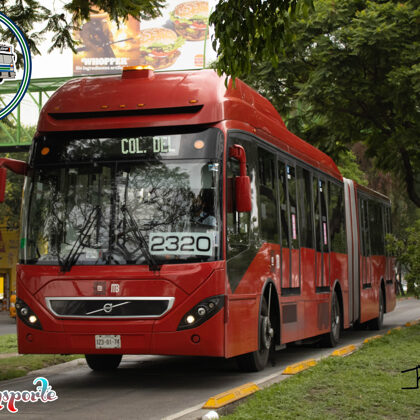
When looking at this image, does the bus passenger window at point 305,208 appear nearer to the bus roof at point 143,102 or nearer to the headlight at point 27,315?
the bus roof at point 143,102

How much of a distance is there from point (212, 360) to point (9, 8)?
609 cm

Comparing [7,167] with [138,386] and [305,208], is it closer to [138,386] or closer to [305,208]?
[138,386]

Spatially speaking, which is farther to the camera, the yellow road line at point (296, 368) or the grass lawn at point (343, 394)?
the yellow road line at point (296, 368)

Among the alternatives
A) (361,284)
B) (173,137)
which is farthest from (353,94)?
(173,137)

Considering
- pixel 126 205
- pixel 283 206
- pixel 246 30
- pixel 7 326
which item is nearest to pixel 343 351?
pixel 283 206

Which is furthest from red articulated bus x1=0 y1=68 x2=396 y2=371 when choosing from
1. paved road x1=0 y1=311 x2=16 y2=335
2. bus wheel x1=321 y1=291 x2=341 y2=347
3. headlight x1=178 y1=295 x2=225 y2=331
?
paved road x1=0 y1=311 x2=16 y2=335

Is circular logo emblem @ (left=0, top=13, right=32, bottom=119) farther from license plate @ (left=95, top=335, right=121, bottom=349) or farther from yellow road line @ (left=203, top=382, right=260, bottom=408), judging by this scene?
yellow road line @ (left=203, top=382, right=260, bottom=408)

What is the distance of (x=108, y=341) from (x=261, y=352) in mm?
2436

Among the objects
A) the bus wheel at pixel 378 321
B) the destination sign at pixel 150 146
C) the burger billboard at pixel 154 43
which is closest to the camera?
the destination sign at pixel 150 146

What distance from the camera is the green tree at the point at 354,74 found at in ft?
62.7

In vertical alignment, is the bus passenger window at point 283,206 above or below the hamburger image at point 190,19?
below

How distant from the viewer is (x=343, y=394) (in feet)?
27.5

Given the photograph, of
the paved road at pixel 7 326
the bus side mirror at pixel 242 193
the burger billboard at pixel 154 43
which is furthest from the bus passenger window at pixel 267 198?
the burger billboard at pixel 154 43

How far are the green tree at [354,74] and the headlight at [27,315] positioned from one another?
9.00 meters
